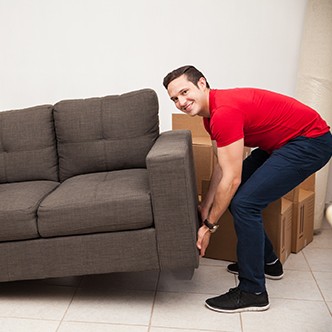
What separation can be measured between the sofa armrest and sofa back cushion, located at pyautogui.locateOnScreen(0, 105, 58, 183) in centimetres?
84

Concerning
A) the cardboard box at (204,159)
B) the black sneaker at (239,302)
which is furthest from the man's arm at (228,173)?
the cardboard box at (204,159)

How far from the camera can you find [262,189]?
6.28 feet

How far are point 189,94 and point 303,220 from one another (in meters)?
1.18

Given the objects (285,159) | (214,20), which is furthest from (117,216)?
(214,20)

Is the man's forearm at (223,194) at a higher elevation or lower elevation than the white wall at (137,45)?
lower

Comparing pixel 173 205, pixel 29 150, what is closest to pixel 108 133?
pixel 29 150

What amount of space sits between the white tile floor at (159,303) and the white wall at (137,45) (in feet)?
4.14

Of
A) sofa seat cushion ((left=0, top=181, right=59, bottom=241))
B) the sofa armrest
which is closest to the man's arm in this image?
the sofa armrest

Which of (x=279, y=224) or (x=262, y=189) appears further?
(x=279, y=224)

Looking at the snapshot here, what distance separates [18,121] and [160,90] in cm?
101

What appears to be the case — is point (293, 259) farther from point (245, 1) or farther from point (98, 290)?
point (245, 1)

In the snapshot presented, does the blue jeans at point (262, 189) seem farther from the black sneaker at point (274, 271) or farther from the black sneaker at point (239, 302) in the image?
the black sneaker at point (274, 271)

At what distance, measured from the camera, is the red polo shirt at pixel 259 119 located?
1.81 metres

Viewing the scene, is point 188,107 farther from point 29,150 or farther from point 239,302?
point 29,150
